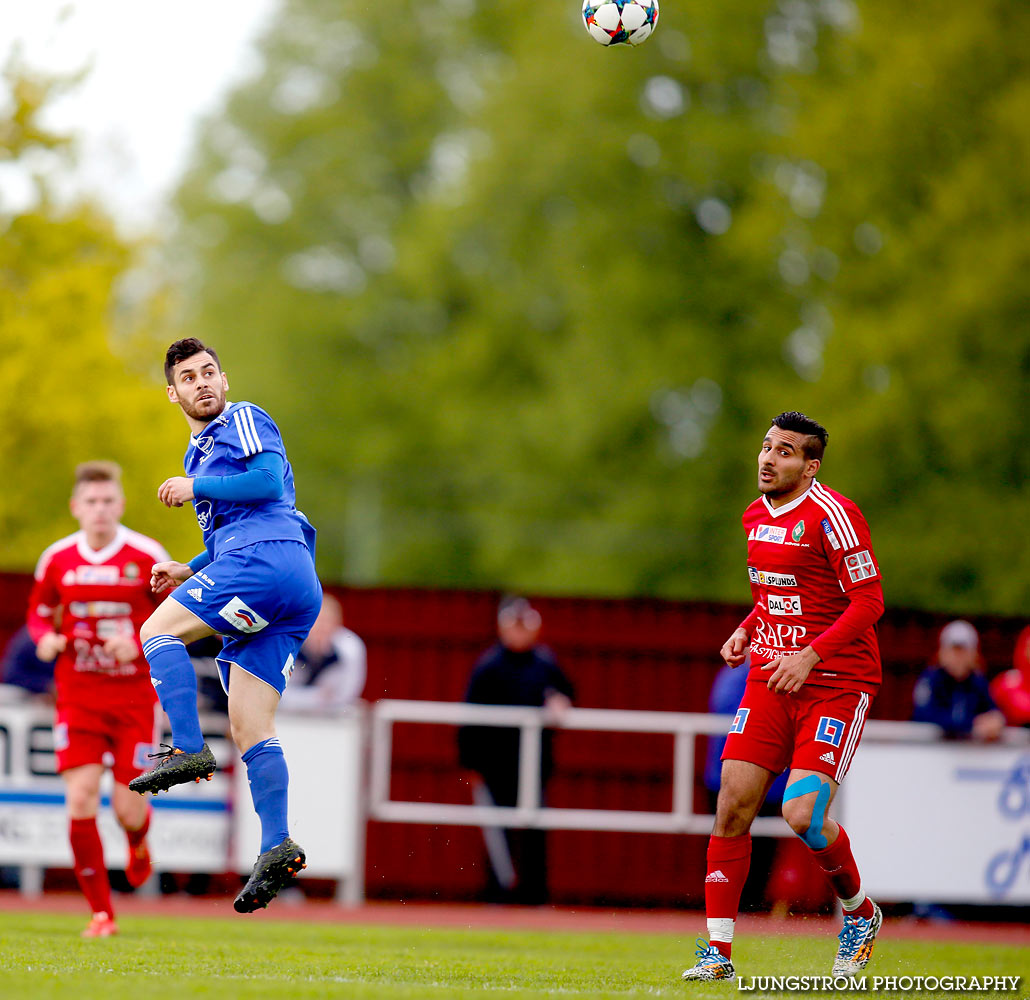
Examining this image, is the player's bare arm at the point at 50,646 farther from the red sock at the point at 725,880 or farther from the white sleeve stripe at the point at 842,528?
the white sleeve stripe at the point at 842,528

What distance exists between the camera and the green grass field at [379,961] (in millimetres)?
6297

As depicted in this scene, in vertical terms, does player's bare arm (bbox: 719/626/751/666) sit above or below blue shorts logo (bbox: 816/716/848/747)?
above

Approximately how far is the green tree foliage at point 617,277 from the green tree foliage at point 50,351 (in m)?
10.0

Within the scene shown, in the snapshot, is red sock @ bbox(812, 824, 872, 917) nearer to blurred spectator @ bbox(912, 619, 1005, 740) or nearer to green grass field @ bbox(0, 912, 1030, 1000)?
green grass field @ bbox(0, 912, 1030, 1000)

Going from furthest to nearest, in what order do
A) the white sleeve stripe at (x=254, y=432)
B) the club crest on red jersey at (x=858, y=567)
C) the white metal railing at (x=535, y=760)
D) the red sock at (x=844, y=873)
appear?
the white metal railing at (x=535, y=760) → the red sock at (x=844, y=873) → the club crest on red jersey at (x=858, y=567) → the white sleeve stripe at (x=254, y=432)

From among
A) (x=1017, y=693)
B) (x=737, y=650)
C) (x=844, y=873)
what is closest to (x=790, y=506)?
(x=737, y=650)

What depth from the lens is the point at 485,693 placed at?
12.7 meters

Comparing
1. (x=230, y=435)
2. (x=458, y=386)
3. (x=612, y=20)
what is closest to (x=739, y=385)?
(x=458, y=386)

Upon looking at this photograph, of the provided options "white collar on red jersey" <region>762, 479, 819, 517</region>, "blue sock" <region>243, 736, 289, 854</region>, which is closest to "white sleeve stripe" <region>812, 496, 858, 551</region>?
"white collar on red jersey" <region>762, 479, 819, 517</region>

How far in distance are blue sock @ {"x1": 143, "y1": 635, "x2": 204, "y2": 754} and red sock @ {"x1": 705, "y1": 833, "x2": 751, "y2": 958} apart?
2380 millimetres

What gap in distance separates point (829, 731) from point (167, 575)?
304cm

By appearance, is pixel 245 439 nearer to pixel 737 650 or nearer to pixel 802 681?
pixel 737 650

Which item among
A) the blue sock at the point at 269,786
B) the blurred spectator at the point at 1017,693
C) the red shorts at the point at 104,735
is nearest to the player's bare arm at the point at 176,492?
the blue sock at the point at 269,786

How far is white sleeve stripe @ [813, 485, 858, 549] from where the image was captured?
7090 millimetres
